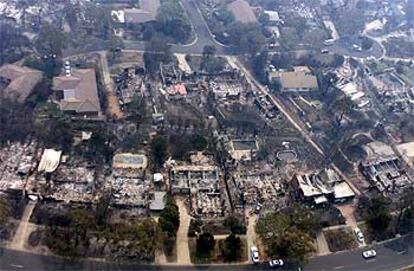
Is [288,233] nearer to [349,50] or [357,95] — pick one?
[357,95]

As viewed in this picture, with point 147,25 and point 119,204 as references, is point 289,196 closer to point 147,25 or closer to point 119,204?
point 119,204

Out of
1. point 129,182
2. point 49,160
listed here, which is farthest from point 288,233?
point 49,160

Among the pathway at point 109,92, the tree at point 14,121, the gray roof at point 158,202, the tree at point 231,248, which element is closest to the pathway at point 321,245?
the tree at point 231,248

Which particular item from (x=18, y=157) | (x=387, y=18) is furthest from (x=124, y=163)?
(x=387, y=18)

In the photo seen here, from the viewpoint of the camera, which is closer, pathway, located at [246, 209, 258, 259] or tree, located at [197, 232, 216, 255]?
tree, located at [197, 232, 216, 255]

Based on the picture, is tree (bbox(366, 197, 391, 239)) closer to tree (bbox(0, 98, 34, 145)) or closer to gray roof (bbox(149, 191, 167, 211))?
gray roof (bbox(149, 191, 167, 211))

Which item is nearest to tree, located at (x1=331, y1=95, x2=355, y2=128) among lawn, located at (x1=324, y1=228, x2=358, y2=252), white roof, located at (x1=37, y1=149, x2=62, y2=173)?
lawn, located at (x1=324, y1=228, x2=358, y2=252)
